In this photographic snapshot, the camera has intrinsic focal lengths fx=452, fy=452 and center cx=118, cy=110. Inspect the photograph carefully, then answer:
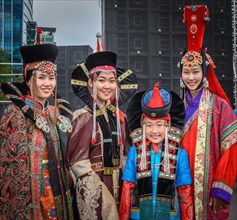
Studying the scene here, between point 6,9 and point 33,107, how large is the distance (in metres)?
39.9

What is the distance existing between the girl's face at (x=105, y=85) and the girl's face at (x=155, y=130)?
0.50m

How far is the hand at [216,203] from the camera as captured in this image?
388 cm

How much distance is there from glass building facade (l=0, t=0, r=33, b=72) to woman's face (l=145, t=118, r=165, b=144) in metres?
35.7

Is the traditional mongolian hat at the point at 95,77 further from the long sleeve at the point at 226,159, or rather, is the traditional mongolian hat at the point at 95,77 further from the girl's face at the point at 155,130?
the long sleeve at the point at 226,159

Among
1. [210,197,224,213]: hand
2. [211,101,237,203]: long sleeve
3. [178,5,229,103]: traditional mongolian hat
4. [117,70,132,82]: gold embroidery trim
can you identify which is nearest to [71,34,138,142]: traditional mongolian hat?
[117,70,132,82]: gold embroidery trim

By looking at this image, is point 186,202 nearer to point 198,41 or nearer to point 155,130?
point 155,130

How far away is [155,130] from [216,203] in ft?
2.75

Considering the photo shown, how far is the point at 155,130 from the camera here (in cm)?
377

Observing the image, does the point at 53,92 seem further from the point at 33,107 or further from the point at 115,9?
the point at 115,9

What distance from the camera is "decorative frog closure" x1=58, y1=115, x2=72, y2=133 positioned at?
398 cm

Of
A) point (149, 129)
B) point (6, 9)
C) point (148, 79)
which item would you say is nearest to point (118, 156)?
point (149, 129)

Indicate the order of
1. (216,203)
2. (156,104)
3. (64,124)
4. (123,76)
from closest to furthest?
1. (156,104)
2. (216,203)
3. (64,124)
4. (123,76)

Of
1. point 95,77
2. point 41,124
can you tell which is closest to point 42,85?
point 41,124

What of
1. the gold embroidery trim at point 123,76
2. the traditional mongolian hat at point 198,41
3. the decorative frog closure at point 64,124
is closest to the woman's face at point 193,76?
the traditional mongolian hat at point 198,41
